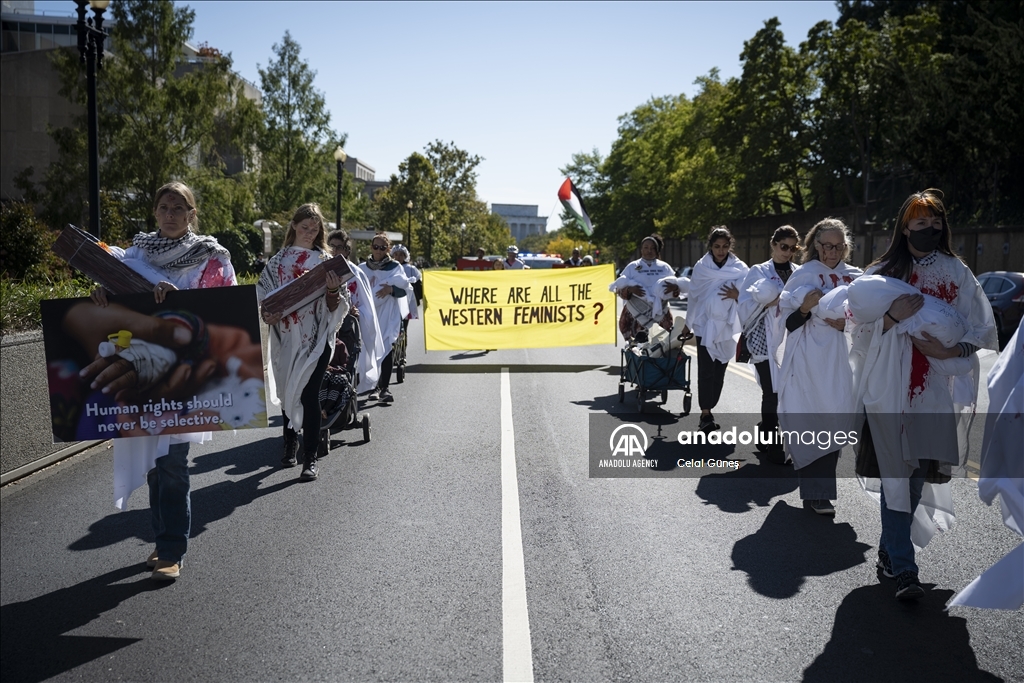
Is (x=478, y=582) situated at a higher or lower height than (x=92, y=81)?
lower

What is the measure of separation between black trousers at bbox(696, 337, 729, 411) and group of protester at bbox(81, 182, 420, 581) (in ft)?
10.8

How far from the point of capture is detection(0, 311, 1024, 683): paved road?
397cm

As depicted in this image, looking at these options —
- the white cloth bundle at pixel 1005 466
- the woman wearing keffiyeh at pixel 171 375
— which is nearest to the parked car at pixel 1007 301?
the white cloth bundle at pixel 1005 466

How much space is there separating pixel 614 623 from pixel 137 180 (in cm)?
3758

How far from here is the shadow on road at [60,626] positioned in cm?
399

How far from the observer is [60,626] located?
440 centimetres

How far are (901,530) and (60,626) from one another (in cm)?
425

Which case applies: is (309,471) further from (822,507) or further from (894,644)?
(894,644)

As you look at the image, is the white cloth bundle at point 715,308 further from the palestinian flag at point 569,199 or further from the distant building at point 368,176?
the distant building at point 368,176

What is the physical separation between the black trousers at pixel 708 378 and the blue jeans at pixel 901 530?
431 cm

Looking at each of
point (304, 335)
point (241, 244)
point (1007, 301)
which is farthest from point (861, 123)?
point (304, 335)

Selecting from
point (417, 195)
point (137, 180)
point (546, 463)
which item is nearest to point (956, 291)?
point (546, 463)

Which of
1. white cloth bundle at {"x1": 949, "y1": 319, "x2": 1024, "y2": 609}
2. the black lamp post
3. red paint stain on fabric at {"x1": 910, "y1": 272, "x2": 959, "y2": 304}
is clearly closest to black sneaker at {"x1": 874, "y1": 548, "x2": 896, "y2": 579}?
white cloth bundle at {"x1": 949, "y1": 319, "x2": 1024, "y2": 609}

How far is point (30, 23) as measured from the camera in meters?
75.3
